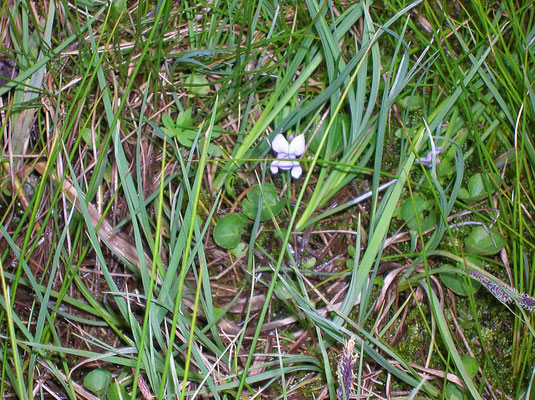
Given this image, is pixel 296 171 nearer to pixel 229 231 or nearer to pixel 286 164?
pixel 286 164

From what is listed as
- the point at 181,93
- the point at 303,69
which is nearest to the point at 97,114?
the point at 181,93

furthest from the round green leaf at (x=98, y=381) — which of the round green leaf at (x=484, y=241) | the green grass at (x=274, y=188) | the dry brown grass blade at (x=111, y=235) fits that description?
the round green leaf at (x=484, y=241)

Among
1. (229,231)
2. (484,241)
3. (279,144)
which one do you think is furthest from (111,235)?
(484,241)

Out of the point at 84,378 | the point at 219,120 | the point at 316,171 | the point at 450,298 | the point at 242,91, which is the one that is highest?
the point at 242,91

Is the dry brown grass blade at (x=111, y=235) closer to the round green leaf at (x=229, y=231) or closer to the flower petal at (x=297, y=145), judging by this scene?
the round green leaf at (x=229, y=231)

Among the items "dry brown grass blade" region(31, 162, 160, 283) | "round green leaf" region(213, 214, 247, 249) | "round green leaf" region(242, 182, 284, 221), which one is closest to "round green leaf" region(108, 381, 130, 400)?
"dry brown grass blade" region(31, 162, 160, 283)

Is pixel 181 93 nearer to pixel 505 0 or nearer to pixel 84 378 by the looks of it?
pixel 84 378
